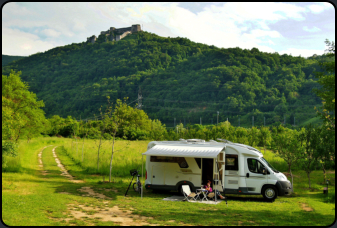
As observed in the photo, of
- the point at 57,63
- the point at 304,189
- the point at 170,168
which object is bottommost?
the point at 304,189

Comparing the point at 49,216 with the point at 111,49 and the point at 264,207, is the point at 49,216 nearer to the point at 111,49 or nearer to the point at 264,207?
the point at 264,207

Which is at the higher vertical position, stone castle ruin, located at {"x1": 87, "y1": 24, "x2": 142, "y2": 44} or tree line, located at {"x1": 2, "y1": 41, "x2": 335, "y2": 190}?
stone castle ruin, located at {"x1": 87, "y1": 24, "x2": 142, "y2": 44}

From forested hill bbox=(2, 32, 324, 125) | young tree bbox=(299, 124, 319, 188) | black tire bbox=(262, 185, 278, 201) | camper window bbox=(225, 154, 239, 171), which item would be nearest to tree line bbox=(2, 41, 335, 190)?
young tree bbox=(299, 124, 319, 188)

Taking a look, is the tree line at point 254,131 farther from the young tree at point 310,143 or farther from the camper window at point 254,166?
the camper window at point 254,166

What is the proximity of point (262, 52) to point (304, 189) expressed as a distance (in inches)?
4202

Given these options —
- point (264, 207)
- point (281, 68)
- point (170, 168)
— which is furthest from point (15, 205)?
point (281, 68)

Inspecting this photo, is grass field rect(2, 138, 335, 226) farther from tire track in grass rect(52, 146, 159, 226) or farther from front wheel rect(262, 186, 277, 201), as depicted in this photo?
front wheel rect(262, 186, 277, 201)

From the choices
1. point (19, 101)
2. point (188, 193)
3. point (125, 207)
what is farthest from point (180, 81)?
point (125, 207)

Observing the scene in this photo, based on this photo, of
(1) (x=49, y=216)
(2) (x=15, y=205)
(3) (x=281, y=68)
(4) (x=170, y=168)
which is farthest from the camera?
(3) (x=281, y=68)

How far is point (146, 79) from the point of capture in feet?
381

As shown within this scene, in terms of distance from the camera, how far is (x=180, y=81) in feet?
357

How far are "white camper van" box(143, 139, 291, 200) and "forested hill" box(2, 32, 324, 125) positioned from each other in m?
72.7

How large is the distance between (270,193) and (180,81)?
9686cm

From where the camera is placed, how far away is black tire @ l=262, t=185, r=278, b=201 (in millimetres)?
13297
